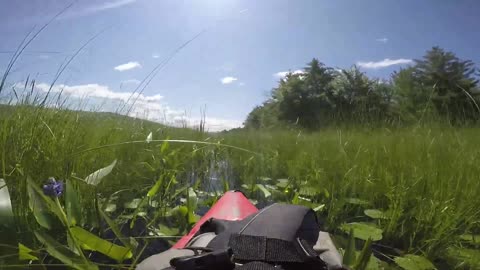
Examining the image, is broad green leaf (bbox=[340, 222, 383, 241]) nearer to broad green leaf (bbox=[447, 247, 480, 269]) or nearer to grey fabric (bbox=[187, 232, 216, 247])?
broad green leaf (bbox=[447, 247, 480, 269])

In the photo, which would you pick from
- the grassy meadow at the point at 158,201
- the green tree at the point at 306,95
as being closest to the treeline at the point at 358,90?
the green tree at the point at 306,95

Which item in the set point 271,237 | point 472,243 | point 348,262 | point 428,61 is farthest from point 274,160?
point 428,61

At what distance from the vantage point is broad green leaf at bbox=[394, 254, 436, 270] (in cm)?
115

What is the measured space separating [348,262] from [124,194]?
1.30 m

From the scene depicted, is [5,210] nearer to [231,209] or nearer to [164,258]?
[164,258]

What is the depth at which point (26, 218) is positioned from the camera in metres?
1.02

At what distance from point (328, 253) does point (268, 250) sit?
0.21 metres

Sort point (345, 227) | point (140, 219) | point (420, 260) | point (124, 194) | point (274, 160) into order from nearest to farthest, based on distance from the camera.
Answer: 1. point (420, 260)
2. point (345, 227)
3. point (140, 219)
4. point (124, 194)
5. point (274, 160)

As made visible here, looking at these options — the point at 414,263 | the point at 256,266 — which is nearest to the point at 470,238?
the point at 414,263

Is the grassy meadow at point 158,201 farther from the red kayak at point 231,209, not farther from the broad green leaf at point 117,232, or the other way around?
the red kayak at point 231,209

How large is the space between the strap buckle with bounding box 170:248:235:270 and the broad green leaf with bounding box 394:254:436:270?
848mm

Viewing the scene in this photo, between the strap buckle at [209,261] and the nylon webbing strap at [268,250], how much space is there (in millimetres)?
55

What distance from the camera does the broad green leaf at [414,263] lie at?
115cm

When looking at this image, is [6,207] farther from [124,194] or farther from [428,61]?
[428,61]
